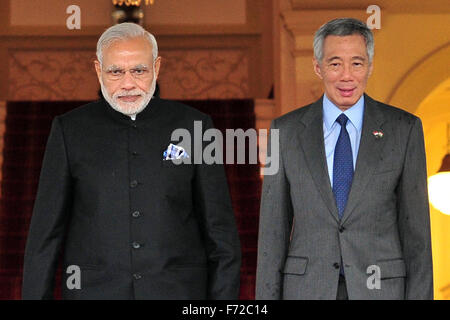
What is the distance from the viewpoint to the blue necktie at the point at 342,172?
3.54m

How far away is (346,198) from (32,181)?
5.04 metres

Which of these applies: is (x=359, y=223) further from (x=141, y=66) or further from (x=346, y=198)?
(x=141, y=66)

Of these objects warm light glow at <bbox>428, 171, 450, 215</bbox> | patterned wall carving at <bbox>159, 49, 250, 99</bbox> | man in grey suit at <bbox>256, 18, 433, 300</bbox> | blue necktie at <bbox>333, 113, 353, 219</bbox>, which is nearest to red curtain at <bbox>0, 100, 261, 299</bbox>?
warm light glow at <bbox>428, 171, 450, 215</bbox>

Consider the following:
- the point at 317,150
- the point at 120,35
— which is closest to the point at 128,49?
the point at 120,35

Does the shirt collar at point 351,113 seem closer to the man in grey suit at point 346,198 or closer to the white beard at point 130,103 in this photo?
the man in grey suit at point 346,198

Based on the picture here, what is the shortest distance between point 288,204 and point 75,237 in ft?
2.53

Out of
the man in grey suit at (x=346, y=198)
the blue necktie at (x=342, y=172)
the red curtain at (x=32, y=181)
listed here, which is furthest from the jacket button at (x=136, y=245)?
the red curtain at (x=32, y=181)

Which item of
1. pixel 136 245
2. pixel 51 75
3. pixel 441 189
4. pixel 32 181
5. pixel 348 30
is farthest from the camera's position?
pixel 51 75

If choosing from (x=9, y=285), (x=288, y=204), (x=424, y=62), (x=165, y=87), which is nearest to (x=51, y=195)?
(x=288, y=204)

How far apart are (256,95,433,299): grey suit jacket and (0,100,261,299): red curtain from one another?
135 inches

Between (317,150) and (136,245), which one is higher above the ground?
(317,150)

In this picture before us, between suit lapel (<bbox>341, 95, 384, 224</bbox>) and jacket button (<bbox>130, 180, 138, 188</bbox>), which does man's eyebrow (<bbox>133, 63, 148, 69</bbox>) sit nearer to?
jacket button (<bbox>130, 180, 138, 188</bbox>)

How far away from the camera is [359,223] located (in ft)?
11.5

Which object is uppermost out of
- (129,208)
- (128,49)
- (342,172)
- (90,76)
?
(90,76)
